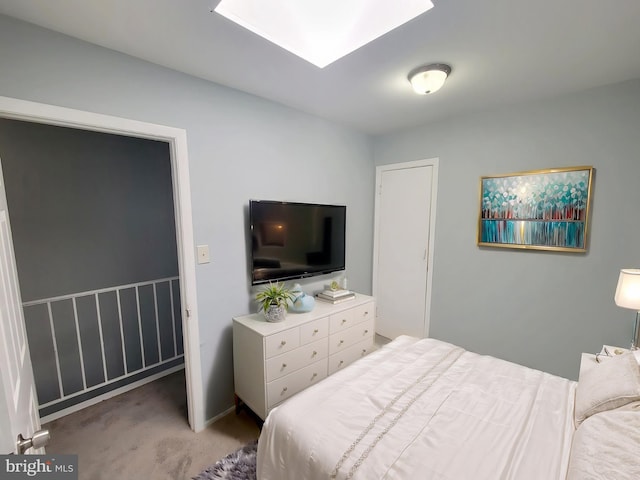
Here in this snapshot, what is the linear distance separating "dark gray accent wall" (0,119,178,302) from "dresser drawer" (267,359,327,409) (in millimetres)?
1720

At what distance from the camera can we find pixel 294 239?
2.31 m

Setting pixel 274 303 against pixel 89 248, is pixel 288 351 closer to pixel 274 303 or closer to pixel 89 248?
pixel 274 303

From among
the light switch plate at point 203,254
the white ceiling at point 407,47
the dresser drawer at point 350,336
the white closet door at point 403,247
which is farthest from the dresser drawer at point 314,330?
the white ceiling at point 407,47

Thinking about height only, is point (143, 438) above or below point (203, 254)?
Result: below

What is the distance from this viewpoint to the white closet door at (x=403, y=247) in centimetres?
285

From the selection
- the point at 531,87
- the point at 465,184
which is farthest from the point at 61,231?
the point at 531,87

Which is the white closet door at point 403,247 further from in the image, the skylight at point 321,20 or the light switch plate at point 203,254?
the light switch plate at point 203,254

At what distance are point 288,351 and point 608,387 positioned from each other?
164 centimetres

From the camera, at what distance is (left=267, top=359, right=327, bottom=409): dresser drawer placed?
1846mm

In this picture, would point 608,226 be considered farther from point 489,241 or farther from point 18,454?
point 18,454

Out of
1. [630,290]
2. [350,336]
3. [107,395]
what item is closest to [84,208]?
[107,395]

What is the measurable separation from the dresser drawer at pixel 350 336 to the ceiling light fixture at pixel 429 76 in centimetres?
191

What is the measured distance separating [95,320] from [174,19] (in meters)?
2.45

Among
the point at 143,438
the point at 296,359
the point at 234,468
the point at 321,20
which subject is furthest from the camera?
the point at 296,359
